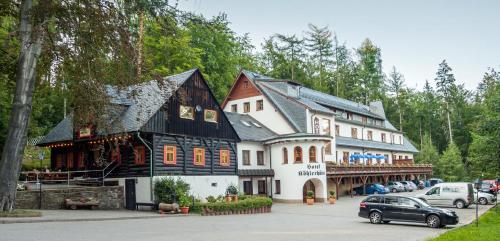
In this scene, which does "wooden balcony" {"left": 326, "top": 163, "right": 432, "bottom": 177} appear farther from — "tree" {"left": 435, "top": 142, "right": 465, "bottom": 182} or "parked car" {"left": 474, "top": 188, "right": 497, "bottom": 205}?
"parked car" {"left": 474, "top": 188, "right": 497, "bottom": 205}

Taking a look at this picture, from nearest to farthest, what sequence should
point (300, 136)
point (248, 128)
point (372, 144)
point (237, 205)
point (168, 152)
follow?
point (237, 205) < point (168, 152) < point (300, 136) < point (248, 128) < point (372, 144)

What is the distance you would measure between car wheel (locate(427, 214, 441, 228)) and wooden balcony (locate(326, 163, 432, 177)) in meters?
20.9

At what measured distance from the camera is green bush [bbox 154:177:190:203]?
2933cm

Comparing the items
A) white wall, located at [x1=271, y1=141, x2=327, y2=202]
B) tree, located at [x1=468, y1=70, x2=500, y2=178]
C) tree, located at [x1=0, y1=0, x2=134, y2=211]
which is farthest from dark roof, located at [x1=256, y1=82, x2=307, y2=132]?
tree, located at [x1=0, y1=0, x2=134, y2=211]

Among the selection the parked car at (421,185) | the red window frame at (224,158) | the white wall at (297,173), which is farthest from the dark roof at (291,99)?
the parked car at (421,185)

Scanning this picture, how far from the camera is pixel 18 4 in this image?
22906 mm

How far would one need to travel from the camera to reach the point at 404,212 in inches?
947

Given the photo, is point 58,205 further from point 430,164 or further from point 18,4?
point 430,164

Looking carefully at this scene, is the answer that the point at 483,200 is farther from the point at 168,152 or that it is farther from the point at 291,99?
the point at 168,152

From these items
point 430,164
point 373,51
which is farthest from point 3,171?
point 373,51

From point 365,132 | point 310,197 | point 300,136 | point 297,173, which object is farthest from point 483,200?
point 365,132

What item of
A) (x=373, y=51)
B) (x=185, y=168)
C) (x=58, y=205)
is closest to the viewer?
(x=58, y=205)

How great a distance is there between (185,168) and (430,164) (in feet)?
155

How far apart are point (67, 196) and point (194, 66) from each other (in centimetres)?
2580
